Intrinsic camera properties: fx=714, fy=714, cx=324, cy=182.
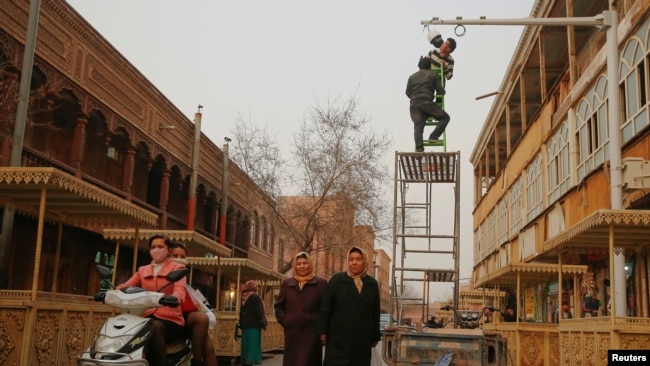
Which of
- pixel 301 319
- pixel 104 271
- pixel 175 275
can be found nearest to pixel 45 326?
pixel 104 271

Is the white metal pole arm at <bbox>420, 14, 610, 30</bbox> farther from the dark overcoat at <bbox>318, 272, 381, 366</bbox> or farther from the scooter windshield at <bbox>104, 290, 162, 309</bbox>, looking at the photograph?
the scooter windshield at <bbox>104, 290, 162, 309</bbox>

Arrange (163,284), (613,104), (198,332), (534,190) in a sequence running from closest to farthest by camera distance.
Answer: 1. (163,284)
2. (198,332)
3. (613,104)
4. (534,190)

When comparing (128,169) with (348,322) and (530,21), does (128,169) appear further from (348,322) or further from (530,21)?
(348,322)

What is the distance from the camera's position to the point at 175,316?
706 cm

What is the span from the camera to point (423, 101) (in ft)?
45.9

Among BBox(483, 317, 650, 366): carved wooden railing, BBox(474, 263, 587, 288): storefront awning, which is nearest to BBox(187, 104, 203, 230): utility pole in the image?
BBox(474, 263, 587, 288): storefront awning

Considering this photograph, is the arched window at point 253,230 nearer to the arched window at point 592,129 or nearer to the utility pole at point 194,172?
the utility pole at point 194,172

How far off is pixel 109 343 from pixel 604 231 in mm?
8054

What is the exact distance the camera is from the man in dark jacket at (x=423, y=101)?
14.0m

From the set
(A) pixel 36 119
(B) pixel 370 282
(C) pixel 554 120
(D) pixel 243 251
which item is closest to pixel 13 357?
(B) pixel 370 282

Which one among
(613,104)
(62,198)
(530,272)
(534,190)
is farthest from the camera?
(534,190)

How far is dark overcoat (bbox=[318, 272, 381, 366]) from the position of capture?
731 centimetres

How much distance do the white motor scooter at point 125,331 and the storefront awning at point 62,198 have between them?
355 cm

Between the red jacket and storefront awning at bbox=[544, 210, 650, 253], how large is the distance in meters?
6.34
